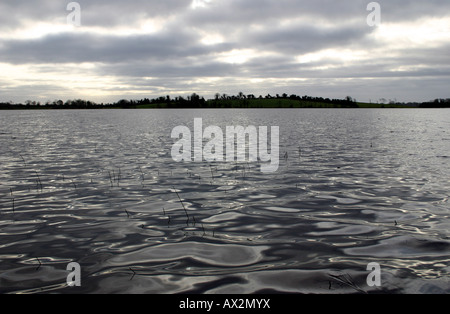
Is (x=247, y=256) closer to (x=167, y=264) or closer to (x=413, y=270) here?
(x=167, y=264)

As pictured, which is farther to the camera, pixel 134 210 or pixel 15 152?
pixel 15 152

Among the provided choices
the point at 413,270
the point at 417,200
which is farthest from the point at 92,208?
the point at 417,200

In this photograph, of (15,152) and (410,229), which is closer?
(410,229)

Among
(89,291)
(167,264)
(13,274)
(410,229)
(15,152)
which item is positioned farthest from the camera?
(15,152)

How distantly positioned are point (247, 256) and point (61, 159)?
66.2 ft

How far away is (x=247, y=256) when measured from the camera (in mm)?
8430

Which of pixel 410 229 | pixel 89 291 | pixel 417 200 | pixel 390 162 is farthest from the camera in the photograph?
pixel 390 162

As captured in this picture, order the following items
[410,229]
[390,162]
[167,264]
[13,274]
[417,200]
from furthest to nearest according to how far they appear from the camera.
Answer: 1. [390,162]
2. [417,200]
3. [410,229]
4. [167,264]
5. [13,274]

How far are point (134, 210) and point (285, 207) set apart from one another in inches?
218

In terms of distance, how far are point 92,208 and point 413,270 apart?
34.1ft

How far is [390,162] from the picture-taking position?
73.0 feet

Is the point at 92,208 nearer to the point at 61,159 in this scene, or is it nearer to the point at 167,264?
the point at 167,264

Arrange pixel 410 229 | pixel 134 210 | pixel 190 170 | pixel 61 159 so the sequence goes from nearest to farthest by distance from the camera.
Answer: pixel 410 229, pixel 134 210, pixel 190 170, pixel 61 159

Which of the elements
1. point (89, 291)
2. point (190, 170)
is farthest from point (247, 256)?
point (190, 170)
